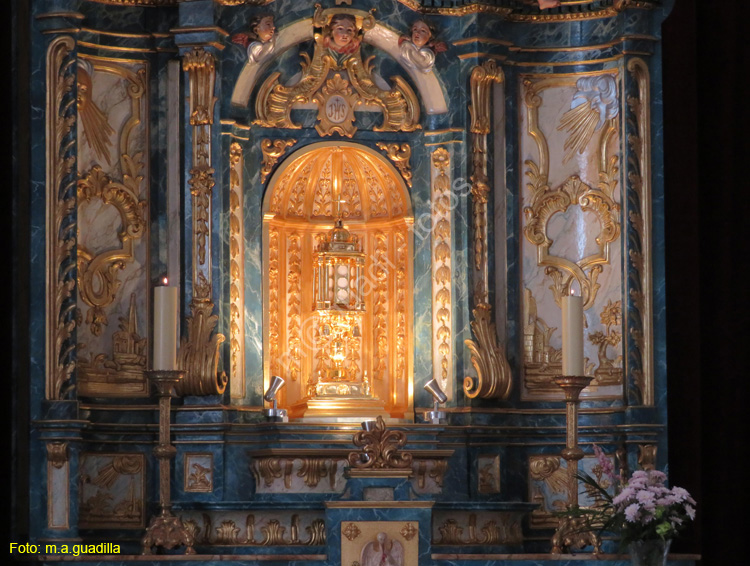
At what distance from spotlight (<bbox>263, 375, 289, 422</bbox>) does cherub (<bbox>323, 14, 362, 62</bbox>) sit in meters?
2.55

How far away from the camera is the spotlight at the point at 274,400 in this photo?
12.1 meters

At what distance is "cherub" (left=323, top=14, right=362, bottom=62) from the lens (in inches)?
484

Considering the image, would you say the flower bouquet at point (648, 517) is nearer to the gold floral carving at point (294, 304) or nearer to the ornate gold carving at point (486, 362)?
the ornate gold carving at point (486, 362)

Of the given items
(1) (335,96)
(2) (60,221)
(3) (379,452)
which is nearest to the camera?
(3) (379,452)

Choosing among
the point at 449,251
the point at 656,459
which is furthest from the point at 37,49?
the point at 656,459

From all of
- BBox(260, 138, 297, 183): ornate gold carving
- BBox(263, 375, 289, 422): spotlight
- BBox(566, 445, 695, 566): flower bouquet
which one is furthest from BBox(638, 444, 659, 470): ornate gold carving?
BBox(260, 138, 297, 183): ornate gold carving

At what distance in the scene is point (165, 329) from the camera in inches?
425

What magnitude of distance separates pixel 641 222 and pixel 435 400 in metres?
2.05

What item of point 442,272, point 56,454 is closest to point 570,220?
point 442,272

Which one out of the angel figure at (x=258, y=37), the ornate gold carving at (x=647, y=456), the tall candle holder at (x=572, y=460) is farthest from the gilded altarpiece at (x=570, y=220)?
the angel figure at (x=258, y=37)

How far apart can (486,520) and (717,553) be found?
6.30 ft

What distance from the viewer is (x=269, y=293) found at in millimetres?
12461

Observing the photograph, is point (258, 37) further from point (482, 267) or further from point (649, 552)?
point (649, 552)

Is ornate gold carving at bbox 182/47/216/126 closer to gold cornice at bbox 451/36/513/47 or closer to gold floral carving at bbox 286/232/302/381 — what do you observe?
gold floral carving at bbox 286/232/302/381
